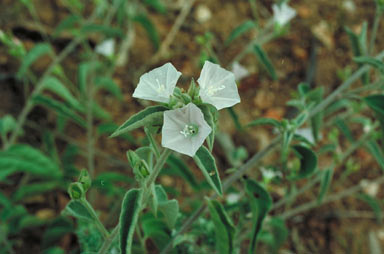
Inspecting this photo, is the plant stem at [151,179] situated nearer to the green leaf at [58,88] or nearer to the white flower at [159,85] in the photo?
the white flower at [159,85]

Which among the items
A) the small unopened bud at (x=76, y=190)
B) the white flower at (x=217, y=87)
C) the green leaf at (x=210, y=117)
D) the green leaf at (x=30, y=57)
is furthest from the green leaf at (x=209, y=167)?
the green leaf at (x=30, y=57)

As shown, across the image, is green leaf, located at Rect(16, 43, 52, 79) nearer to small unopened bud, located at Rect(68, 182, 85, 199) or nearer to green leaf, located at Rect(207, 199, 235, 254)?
small unopened bud, located at Rect(68, 182, 85, 199)

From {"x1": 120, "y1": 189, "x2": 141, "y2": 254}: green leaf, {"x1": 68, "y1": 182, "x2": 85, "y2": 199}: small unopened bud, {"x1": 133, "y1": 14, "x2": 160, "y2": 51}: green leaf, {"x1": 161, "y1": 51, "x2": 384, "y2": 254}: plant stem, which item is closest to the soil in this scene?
{"x1": 133, "y1": 14, "x2": 160, "y2": 51}: green leaf

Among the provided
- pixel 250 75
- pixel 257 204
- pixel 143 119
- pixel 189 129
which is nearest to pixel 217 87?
pixel 189 129

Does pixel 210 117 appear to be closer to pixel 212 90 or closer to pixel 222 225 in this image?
pixel 212 90

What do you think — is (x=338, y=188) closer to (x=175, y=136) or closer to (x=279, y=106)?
(x=279, y=106)

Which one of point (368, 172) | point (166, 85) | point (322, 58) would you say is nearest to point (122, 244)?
point (166, 85)
